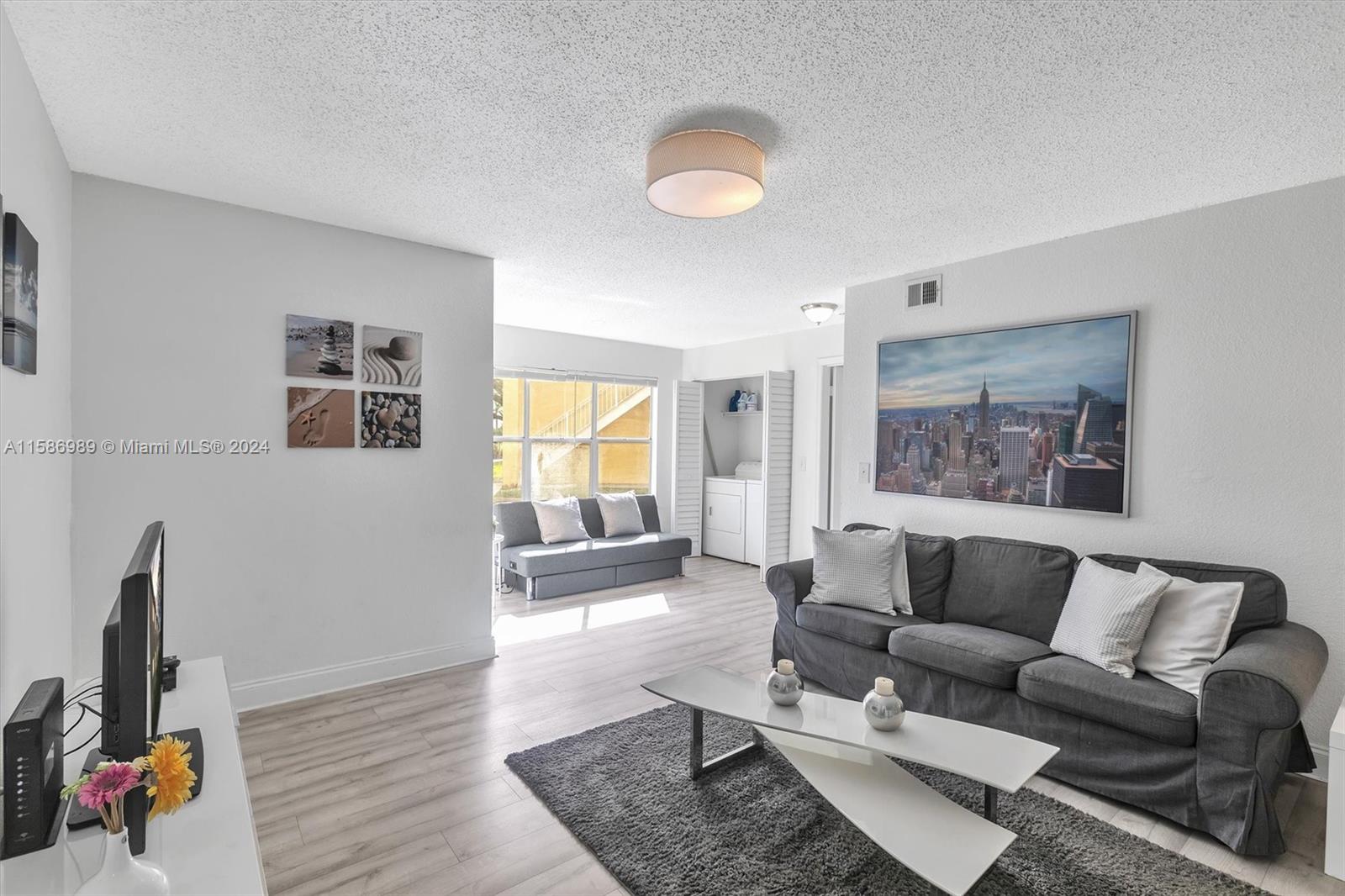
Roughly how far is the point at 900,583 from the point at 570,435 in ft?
13.6

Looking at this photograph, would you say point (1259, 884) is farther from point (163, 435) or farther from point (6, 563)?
point (163, 435)

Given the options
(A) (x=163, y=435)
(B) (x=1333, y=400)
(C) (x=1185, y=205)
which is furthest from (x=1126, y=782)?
(A) (x=163, y=435)

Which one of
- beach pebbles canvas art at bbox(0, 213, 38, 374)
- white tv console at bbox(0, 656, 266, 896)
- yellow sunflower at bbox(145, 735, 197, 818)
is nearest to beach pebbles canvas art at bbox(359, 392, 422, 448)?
beach pebbles canvas art at bbox(0, 213, 38, 374)

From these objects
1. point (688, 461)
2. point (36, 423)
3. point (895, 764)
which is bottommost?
point (895, 764)

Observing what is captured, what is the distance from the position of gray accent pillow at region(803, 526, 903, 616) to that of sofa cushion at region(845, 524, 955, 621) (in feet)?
0.45

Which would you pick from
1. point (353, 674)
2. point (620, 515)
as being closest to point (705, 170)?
point (353, 674)

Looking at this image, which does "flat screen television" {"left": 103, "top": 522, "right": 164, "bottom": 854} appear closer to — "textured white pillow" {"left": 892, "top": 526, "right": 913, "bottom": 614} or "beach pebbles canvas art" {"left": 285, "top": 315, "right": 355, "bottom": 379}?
"beach pebbles canvas art" {"left": 285, "top": 315, "right": 355, "bottom": 379}

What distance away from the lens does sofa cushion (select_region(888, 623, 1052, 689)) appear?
2717mm

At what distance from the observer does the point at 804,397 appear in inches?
247

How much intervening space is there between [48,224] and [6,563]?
4.23 feet

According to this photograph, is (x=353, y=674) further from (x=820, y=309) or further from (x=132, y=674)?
(x=820, y=309)

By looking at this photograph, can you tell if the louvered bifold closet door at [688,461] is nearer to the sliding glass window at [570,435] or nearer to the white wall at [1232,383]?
the sliding glass window at [570,435]

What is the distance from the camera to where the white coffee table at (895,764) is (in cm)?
175

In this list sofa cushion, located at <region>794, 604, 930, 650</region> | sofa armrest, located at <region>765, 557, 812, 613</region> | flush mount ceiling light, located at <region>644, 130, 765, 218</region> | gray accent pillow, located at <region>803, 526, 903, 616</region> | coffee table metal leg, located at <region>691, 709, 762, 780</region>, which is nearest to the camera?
flush mount ceiling light, located at <region>644, 130, 765, 218</region>
